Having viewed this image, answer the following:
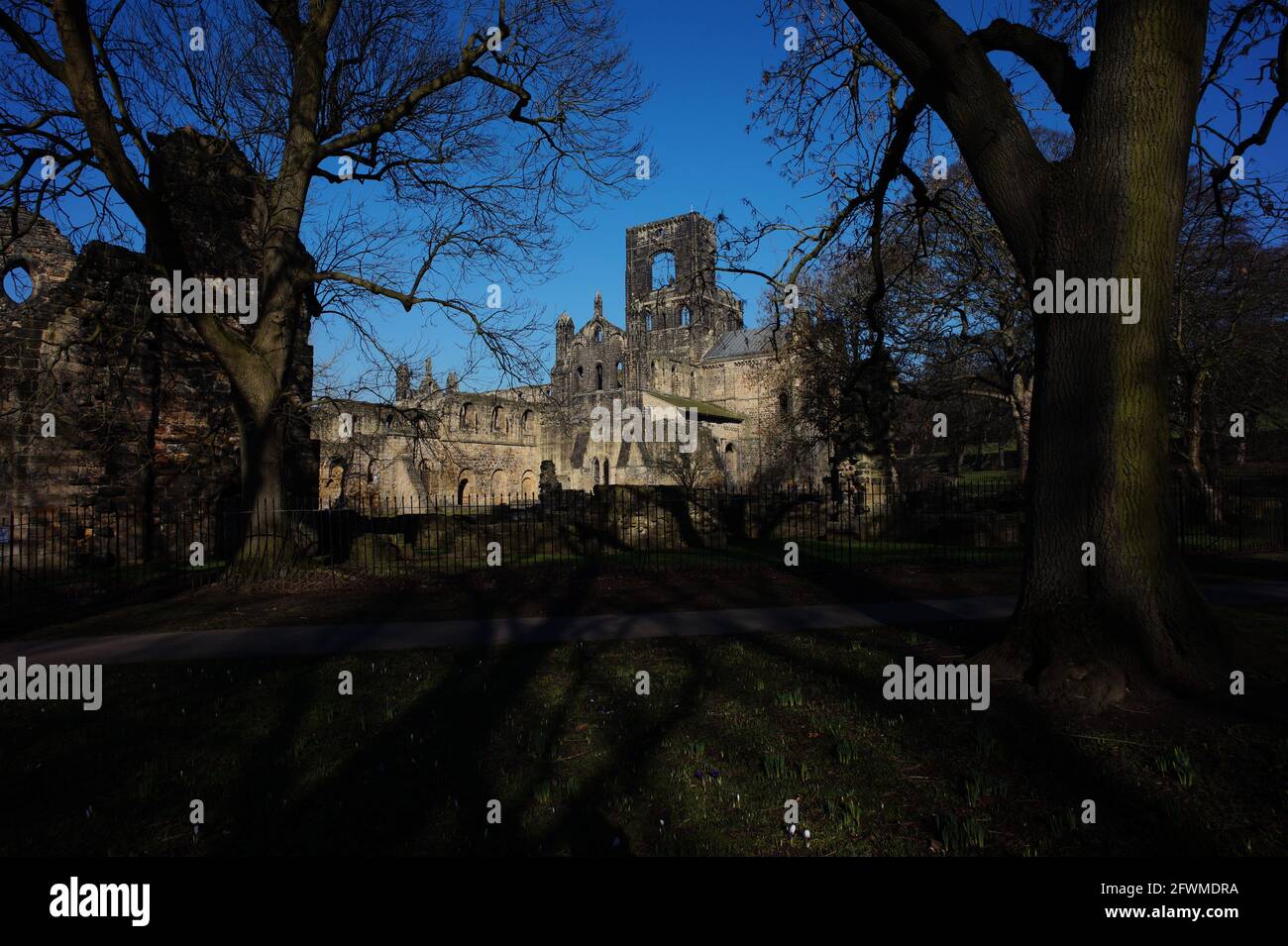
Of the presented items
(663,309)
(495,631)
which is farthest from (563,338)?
(495,631)

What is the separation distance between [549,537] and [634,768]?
39.1 ft

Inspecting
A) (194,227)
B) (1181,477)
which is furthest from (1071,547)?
(194,227)

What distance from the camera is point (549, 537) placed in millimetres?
15680

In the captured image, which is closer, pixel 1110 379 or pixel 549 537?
pixel 1110 379

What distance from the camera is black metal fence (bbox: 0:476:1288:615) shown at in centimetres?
1135

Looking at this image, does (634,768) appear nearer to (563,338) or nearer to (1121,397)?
(1121,397)

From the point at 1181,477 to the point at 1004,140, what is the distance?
1739cm

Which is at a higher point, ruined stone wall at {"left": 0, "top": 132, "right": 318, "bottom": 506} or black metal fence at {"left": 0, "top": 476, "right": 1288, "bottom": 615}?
ruined stone wall at {"left": 0, "top": 132, "right": 318, "bottom": 506}

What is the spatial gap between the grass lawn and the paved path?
1205mm

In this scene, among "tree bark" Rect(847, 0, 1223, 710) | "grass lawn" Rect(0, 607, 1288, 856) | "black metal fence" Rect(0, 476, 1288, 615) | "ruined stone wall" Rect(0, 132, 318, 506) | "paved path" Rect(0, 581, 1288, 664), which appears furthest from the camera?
"ruined stone wall" Rect(0, 132, 318, 506)

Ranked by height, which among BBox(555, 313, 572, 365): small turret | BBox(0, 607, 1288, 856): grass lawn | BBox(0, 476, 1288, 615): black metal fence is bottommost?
BBox(0, 607, 1288, 856): grass lawn

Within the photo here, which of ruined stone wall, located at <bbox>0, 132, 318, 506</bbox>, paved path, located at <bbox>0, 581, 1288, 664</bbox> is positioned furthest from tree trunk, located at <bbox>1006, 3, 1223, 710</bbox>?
ruined stone wall, located at <bbox>0, 132, 318, 506</bbox>

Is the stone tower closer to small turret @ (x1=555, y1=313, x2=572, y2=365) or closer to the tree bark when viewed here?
small turret @ (x1=555, y1=313, x2=572, y2=365)

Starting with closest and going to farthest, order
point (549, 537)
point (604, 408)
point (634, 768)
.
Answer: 1. point (634, 768)
2. point (549, 537)
3. point (604, 408)
